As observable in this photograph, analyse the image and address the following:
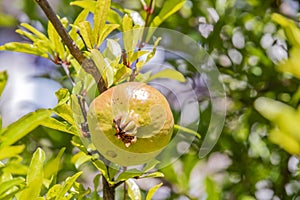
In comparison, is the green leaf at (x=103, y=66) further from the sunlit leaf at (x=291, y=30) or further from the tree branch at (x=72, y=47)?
the sunlit leaf at (x=291, y=30)

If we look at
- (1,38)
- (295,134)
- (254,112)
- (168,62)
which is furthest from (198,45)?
(1,38)

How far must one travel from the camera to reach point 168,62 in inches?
41.9

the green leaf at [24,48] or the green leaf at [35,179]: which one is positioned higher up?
the green leaf at [24,48]

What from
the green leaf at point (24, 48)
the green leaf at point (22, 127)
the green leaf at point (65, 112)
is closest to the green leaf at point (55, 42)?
the green leaf at point (24, 48)

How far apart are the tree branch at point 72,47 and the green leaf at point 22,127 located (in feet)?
0.38

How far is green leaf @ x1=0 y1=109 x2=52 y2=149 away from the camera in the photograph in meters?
0.47

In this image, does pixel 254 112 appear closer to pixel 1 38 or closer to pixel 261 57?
pixel 261 57

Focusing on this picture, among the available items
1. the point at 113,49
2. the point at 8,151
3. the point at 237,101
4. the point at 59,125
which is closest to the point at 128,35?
the point at 113,49

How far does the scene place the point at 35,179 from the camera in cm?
52

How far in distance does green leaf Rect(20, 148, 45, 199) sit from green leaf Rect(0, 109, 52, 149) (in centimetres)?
6

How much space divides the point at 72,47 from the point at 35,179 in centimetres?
14

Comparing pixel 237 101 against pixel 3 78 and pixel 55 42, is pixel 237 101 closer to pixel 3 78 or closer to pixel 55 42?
pixel 55 42

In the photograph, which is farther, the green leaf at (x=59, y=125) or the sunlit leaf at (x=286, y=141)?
the green leaf at (x=59, y=125)

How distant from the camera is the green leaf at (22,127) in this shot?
0.47 m
